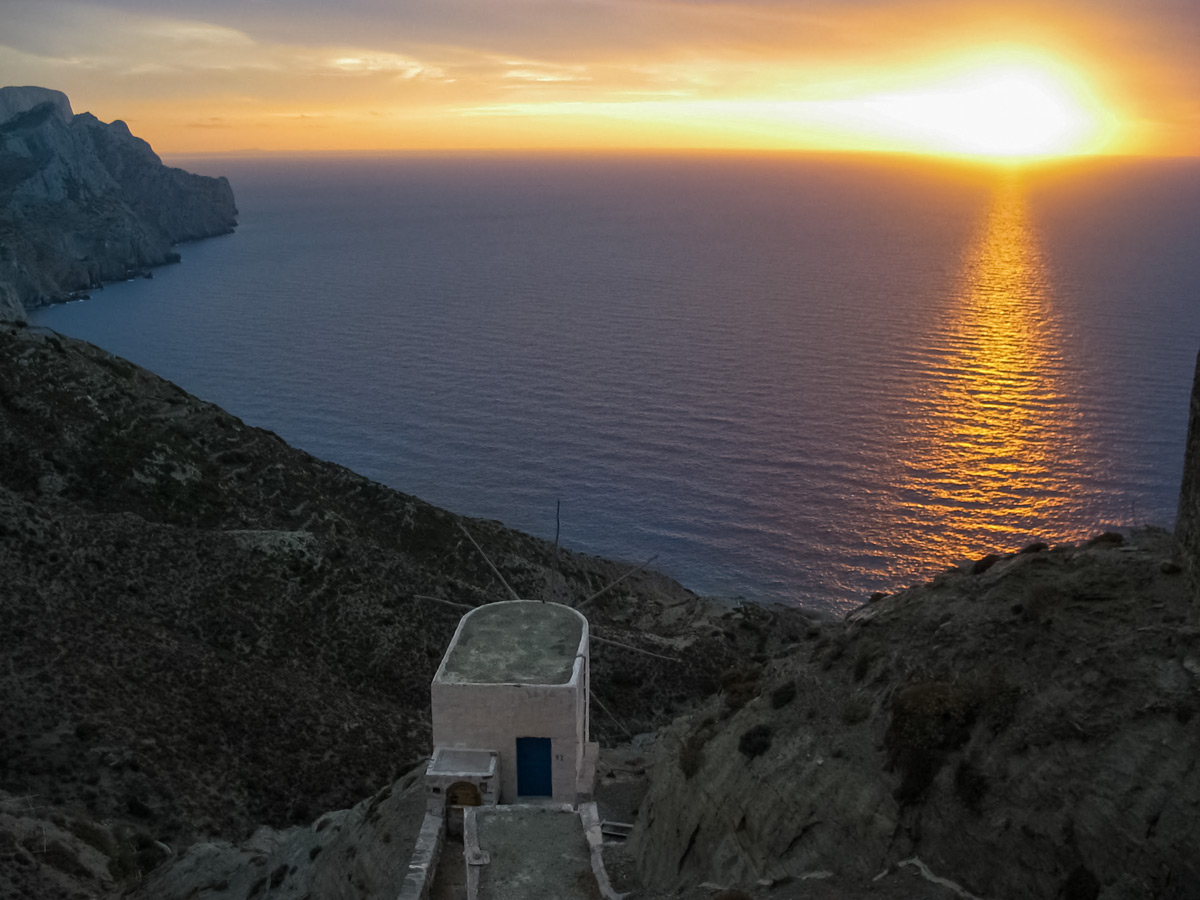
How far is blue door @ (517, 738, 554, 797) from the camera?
77.4 ft

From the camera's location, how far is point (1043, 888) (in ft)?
46.7

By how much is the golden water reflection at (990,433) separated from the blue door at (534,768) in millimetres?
58168

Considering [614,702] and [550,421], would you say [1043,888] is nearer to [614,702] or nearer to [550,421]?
[614,702]

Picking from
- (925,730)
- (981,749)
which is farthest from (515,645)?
(981,749)

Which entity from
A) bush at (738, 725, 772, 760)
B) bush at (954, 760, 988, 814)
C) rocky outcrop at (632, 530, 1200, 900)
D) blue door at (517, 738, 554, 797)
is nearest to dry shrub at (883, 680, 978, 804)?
rocky outcrop at (632, 530, 1200, 900)

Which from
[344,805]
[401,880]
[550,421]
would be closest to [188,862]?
[344,805]

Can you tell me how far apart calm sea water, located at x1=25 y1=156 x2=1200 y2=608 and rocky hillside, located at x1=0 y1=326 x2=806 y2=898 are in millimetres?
19146

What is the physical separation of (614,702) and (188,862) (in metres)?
18.9

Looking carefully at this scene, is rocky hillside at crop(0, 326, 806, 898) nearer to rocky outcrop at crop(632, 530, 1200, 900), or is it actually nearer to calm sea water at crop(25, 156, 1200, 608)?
rocky outcrop at crop(632, 530, 1200, 900)

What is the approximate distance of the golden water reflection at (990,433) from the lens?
80.9 metres

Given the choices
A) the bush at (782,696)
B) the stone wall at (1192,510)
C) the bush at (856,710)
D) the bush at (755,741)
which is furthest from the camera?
the bush at (782,696)

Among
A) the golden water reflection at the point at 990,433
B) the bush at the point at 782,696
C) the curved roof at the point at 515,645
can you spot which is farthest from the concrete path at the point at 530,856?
the golden water reflection at the point at 990,433

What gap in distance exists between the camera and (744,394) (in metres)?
113

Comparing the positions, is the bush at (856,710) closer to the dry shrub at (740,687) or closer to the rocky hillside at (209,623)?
the dry shrub at (740,687)
